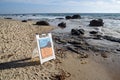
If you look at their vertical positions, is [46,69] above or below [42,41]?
below

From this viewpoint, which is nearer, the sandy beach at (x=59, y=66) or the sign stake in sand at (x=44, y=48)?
the sandy beach at (x=59, y=66)

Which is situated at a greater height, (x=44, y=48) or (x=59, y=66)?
(x=44, y=48)

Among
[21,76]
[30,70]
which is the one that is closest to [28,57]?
[30,70]

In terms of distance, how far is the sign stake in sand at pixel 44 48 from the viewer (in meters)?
7.22

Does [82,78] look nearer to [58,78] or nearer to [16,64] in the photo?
[58,78]

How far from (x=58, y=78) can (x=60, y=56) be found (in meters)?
2.71

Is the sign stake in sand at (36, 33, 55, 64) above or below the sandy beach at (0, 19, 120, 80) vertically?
above

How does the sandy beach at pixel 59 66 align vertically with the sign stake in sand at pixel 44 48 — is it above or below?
below

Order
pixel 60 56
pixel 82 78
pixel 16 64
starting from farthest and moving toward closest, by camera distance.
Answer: pixel 60 56
pixel 16 64
pixel 82 78

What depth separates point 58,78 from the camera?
20.0 feet

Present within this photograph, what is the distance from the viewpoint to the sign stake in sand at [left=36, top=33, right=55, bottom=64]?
722cm

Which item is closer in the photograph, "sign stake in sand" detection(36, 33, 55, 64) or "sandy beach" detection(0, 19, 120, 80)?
"sandy beach" detection(0, 19, 120, 80)

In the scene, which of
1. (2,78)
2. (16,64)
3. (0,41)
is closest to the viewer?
(2,78)

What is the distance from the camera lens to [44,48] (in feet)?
24.3
